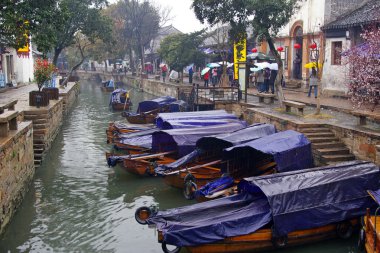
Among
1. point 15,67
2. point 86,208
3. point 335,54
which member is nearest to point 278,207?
point 86,208

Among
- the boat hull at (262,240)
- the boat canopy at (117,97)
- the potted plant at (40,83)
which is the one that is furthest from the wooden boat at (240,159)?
the boat canopy at (117,97)

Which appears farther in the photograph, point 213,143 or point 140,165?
point 140,165

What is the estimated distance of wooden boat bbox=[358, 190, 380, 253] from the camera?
8.36m

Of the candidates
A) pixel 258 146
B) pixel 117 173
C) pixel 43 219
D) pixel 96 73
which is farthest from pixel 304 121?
pixel 96 73

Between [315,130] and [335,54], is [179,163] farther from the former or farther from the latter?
[335,54]

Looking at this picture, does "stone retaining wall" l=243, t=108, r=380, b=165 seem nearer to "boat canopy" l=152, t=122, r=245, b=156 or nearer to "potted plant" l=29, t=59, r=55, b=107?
"boat canopy" l=152, t=122, r=245, b=156

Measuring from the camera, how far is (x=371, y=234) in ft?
28.7

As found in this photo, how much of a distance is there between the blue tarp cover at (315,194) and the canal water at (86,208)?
745 mm

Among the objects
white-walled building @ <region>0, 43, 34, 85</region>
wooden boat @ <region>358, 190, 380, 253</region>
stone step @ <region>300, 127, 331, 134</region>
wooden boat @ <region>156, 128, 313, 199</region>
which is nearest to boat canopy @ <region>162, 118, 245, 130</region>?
wooden boat @ <region>156, 128, 313, 199</region>

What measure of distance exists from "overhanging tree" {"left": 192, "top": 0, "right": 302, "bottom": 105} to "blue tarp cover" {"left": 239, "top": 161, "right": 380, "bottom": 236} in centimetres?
881

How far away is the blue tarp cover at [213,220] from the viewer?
346 inches

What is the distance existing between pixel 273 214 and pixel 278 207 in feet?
0.67

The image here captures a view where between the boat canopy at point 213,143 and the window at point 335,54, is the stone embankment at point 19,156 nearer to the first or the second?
the boat canopy at point 213,143

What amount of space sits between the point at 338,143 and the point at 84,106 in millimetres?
26238
